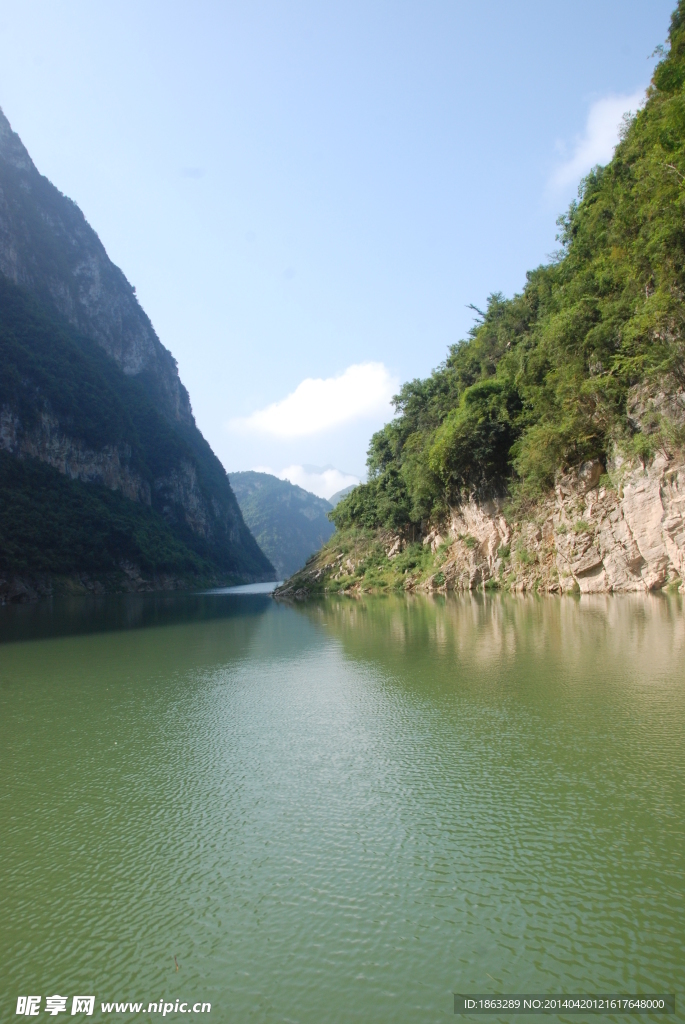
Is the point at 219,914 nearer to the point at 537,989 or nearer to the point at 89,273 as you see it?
the point at 537,989

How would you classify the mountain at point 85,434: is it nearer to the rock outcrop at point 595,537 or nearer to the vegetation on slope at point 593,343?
the vegetation on slope at point 593,343

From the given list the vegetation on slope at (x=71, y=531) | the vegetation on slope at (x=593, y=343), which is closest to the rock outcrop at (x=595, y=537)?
the vegetation on slope at (x=593, y=343)

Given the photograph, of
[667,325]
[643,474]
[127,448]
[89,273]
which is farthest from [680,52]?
[89,273]

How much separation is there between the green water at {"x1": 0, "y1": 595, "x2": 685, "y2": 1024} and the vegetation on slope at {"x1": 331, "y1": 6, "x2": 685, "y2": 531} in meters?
15.2

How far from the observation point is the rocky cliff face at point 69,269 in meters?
102

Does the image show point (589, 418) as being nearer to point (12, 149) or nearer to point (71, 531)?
point (71, 531)

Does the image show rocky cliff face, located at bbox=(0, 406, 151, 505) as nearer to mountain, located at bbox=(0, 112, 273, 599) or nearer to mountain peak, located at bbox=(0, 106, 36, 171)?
mountain, located at bbox=(0, 112, 273, 599)

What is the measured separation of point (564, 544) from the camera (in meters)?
27.3

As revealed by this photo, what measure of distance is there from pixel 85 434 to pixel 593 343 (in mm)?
85028

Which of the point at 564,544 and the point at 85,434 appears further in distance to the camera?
the point at 85,434

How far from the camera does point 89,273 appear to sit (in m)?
123

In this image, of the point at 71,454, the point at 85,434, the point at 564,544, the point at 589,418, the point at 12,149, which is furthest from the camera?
the point at 12,149

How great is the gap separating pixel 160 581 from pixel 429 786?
87836mm

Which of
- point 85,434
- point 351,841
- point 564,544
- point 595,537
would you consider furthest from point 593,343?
point 85,434
